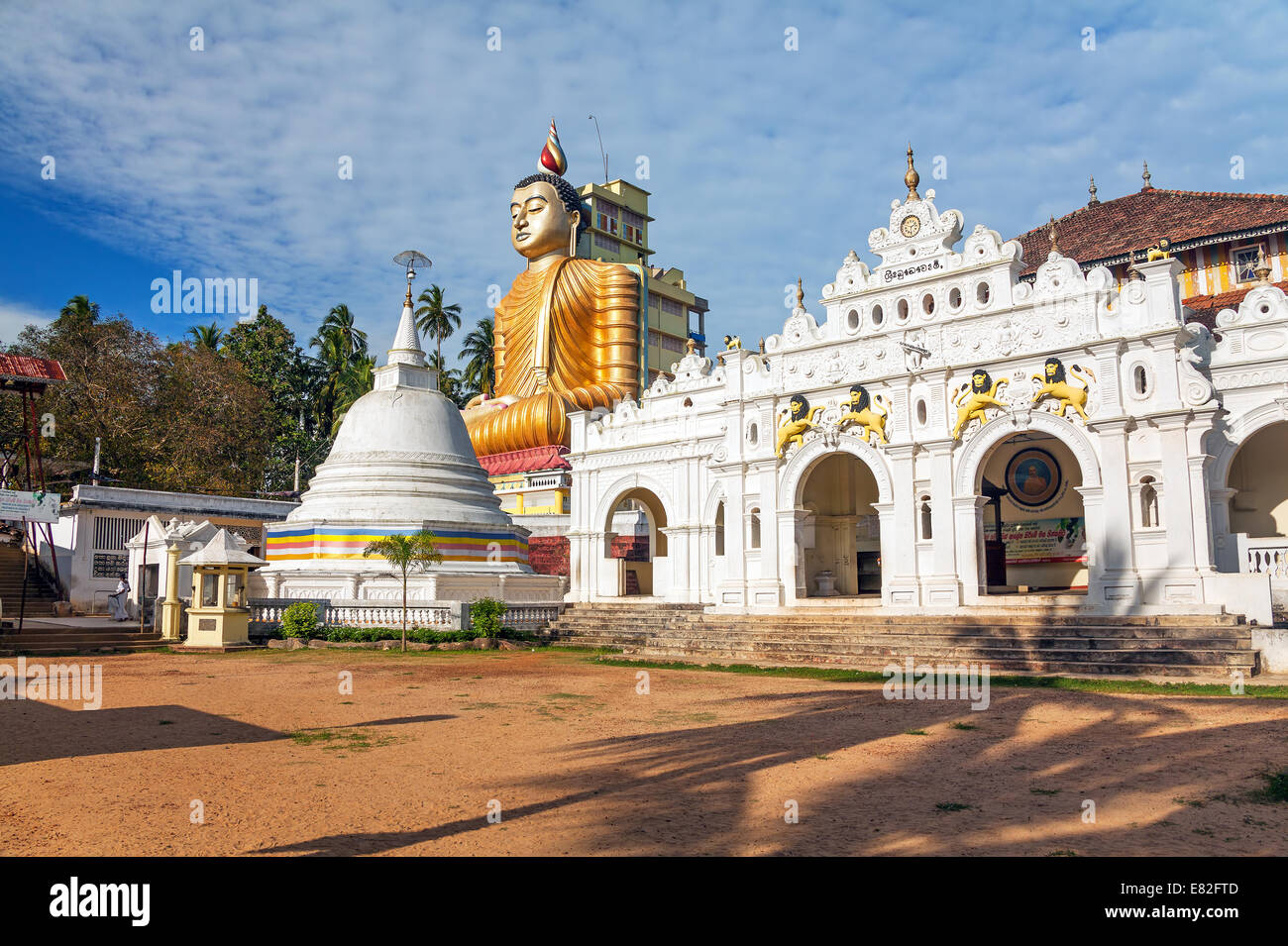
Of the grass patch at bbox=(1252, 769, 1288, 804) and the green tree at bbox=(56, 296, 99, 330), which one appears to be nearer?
the grass patch at bbox=(1252, 769, 1288, 804)

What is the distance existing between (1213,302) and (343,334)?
161 feet

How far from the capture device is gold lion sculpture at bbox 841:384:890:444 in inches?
890

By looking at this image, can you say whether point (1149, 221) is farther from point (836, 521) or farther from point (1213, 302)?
point (836, 521)

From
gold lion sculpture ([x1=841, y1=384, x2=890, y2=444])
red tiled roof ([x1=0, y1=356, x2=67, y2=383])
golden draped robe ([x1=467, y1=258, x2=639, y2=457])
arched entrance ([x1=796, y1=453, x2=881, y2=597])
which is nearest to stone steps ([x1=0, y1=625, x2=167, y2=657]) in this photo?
red tiled roof ([x1=0, y1=356, x2=67, y2=383])

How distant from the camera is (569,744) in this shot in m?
9.48

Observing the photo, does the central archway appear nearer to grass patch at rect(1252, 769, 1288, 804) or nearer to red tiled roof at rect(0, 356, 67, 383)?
grass patch at rect(1252, 769, 1288, 804)

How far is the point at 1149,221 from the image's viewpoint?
90.6ft

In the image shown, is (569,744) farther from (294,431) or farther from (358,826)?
(294,431)

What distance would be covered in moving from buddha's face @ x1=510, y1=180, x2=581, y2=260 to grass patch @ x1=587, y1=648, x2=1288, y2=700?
3250 centimetres

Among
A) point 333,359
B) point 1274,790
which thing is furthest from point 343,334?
point 1274,790

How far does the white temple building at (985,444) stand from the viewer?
18859 mm

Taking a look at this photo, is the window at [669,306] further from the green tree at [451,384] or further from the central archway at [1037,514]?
the central archway at [1037,514]

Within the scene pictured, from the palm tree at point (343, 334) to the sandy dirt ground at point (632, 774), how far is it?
154ft
